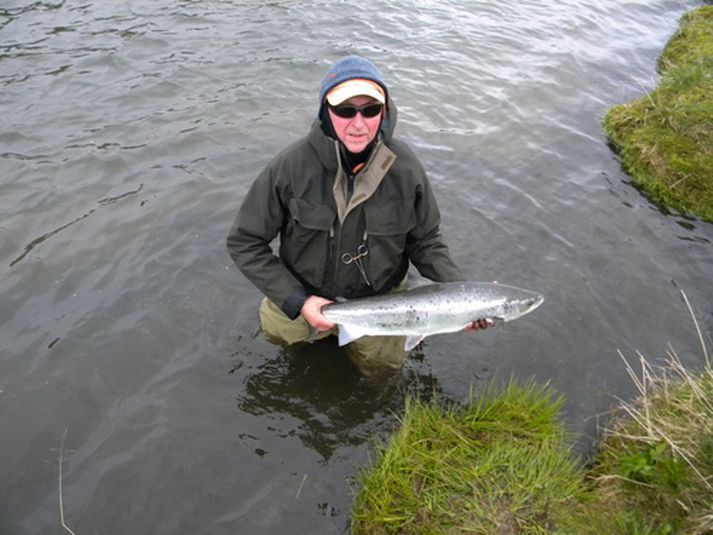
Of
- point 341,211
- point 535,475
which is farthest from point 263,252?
point 535,475

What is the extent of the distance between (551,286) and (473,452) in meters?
3.56

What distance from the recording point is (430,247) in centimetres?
545

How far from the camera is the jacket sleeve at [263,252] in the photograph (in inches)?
198

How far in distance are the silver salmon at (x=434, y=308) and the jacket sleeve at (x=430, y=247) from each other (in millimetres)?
481

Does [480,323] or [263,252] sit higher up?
[263,252]

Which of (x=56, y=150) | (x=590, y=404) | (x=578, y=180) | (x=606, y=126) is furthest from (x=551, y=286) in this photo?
(x=56, y=150)

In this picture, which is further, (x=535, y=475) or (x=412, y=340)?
(x=412, y=340)

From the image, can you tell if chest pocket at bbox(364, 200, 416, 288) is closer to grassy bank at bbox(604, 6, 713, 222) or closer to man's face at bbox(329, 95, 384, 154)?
man's face at bbox(329, 95, 384, 154)

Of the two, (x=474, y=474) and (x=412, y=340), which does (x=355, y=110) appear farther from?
(x=474, y=474)

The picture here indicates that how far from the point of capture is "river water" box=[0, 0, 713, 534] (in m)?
5.42

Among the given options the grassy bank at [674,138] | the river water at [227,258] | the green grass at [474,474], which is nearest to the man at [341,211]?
the green grass at [474,474]

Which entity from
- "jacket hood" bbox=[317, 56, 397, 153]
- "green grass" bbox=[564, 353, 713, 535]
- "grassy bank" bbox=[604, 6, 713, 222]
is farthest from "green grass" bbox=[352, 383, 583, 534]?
"grassy bank" bbox=[604, 6, 713, 222]

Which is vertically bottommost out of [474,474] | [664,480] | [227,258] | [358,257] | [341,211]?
[227,258]

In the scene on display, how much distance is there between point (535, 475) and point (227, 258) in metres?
4.89
